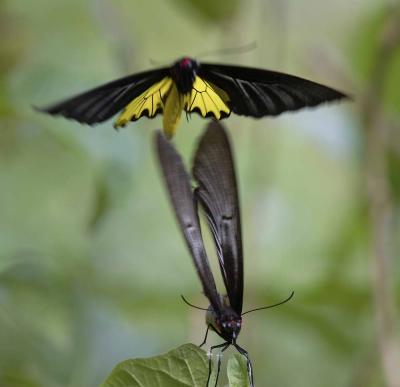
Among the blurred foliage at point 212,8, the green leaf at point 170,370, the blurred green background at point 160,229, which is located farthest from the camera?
the blurred foliage at point 212,8

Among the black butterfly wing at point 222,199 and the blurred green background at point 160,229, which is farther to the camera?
the blurred green background at point 160,229

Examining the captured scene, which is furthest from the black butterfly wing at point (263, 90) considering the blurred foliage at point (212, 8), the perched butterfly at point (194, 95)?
the blurred foliage at point (212, 8)

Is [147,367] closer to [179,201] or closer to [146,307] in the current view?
[179,201]

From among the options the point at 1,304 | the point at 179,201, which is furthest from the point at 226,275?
the point at 1,304

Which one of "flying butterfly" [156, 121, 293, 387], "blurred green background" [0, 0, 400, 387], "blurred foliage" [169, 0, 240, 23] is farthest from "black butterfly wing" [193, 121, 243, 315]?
"blurred foliage" [169, 0, 240, 23]

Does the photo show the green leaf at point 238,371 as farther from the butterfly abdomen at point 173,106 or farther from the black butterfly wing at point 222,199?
the butterfly abdomen at point 173,106

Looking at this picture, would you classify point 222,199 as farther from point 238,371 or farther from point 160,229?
point 160,229
